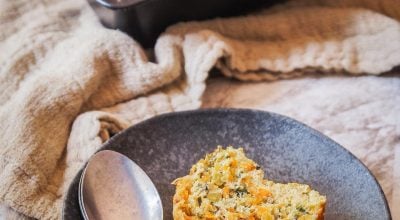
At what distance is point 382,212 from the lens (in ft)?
1.72

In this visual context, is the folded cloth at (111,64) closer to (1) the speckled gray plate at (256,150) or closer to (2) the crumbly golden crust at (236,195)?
(1) the speckled gray plate at (256,150)

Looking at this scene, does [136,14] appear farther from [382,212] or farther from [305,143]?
[382,212]

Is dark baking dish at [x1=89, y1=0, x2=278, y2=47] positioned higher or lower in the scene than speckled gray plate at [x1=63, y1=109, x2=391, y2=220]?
higher

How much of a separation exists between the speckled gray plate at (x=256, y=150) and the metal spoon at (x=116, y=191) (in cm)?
2

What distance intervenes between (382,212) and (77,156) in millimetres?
340

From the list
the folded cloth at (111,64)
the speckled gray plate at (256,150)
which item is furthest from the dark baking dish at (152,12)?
the speckled gray plate at (256,150)

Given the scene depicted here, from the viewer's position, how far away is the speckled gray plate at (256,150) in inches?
22.0

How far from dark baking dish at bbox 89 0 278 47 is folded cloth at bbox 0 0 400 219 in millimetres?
15

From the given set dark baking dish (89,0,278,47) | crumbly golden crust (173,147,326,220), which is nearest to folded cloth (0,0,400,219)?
dark baking dish (89,0,278,47)

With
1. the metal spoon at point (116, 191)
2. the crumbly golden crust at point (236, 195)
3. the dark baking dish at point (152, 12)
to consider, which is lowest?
the metal spoon at point (116, 191)

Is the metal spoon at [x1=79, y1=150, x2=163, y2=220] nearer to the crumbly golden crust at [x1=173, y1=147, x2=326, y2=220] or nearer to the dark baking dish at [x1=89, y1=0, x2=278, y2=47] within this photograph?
the crumbly golden crust at [x1=173, y1=147, x2=326, y2=220]

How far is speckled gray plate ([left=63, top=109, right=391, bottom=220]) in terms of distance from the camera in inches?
22.0

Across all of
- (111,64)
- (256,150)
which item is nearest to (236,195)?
(256,150)

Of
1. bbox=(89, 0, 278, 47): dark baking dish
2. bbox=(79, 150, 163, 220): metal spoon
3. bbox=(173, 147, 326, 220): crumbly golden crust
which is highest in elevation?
bbox=(89, 0, 278, 47): dark baking dish
